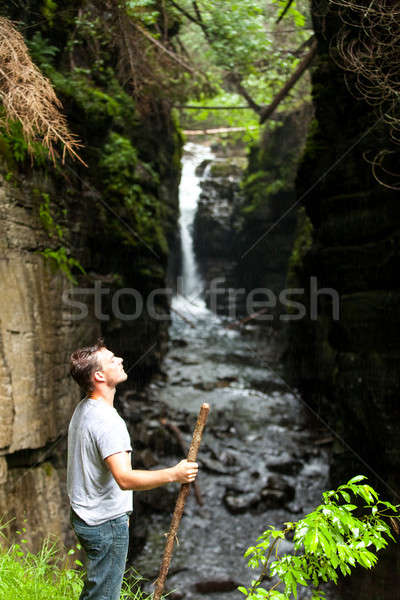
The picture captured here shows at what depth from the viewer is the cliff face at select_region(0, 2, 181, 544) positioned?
16.5 feet

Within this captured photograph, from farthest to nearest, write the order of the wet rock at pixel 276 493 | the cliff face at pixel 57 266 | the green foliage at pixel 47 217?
the wet rock at pixel 276 493 → the green foliage at pixel 47 217 → the cliff face at pixel 57 266

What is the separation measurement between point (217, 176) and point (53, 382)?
17369mm

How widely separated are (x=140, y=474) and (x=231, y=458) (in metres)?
6.78

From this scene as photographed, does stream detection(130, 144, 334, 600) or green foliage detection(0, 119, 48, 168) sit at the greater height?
green foliage detection(0, 119, 48, 168)

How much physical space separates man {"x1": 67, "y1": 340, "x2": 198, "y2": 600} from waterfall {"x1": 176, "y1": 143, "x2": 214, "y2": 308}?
16289 millimetres

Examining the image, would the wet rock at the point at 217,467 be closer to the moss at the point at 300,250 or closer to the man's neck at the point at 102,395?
the moss at the point at 300,250

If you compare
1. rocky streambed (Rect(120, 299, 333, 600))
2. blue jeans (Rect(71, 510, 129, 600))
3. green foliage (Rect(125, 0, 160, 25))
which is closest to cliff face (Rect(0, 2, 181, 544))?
green foliage (Rect(125, 0, 160, 25))

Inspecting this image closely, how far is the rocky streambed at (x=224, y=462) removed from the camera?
6.44 m

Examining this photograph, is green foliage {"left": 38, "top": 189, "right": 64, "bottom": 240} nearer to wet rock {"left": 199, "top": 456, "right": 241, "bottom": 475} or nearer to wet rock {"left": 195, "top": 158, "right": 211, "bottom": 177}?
wet rock {"left": 199, "top": 456, "right": 241, "bottom": 475}

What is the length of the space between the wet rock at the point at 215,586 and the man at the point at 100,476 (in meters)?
4.05

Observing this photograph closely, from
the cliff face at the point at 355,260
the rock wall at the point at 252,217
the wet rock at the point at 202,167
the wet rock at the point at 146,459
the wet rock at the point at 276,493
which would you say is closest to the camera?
the cliff face at the point at 355,260

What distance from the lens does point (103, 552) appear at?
2.37 meters

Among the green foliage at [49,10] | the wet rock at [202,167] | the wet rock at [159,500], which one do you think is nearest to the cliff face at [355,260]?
the wet rock at [159,500]

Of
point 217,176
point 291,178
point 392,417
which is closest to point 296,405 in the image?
point 392,417
